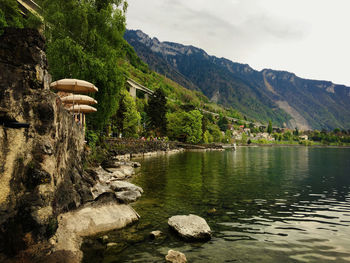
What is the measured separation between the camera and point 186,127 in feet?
291

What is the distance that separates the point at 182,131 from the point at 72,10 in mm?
68258

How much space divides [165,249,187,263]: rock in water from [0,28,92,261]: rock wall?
3.80m

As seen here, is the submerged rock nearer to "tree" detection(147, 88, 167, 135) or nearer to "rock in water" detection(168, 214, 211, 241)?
"rock in water" detection(168, 214, 211, 241)

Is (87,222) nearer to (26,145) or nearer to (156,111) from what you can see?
(26,145)

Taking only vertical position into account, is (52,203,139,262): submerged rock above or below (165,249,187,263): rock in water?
above

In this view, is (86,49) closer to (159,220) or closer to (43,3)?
(43,3)

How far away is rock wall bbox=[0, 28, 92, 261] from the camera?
6.21 meters

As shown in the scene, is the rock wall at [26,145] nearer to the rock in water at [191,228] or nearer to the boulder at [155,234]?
the boulder at [155,234]

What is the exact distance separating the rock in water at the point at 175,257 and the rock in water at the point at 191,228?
1.52 m

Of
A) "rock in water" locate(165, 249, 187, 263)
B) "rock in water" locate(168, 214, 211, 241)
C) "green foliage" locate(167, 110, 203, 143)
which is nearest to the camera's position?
"rock in water" locate(165, 249, 187, 263)

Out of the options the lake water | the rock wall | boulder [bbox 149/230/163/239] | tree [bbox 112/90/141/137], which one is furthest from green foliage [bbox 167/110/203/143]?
the rock wall

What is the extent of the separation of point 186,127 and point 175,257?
81.6 m

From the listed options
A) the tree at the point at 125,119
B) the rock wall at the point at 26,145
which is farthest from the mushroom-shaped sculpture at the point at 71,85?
the tree at the point at 125,119

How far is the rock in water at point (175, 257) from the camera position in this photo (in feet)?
24.0
